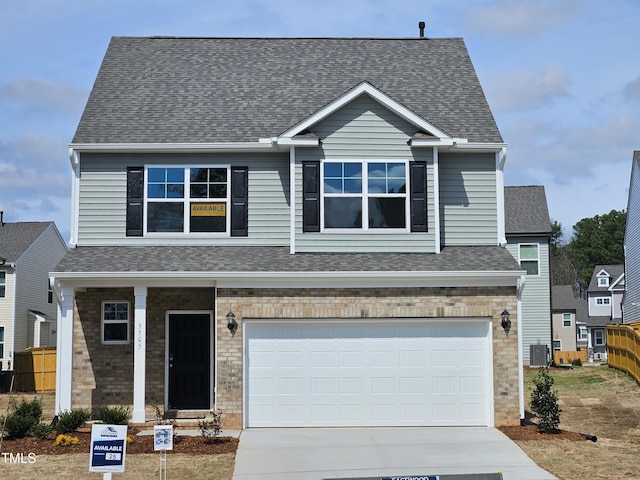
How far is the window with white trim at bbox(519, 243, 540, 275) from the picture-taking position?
36.7 meters

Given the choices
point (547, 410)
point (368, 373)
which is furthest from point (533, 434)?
point (368, 373)

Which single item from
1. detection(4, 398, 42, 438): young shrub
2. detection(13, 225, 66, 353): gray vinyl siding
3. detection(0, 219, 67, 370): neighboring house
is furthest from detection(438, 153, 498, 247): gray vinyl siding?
detection(13, 225, 66, 353): gray vinyl siding

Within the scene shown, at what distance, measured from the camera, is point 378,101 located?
1941 centimetres

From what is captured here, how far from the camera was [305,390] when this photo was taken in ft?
59.4

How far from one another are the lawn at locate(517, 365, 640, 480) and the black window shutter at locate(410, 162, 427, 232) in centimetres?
534

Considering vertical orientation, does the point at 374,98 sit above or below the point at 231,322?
above

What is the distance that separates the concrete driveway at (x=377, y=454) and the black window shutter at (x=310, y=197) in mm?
4462

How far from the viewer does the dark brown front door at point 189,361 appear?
19.4m

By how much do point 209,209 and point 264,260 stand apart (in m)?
2.03

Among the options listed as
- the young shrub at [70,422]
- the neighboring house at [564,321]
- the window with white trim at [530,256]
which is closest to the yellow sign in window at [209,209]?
the young shrub at [70,422]

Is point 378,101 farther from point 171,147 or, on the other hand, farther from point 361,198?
point 171,147

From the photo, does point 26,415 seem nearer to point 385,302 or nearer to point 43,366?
point 385,302

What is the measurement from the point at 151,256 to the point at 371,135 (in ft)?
18.3

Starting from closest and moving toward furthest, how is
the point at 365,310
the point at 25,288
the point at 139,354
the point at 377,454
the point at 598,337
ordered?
the point at 377,454 < the point at 139,354 < the point at 365,310 < the point at 25,288 < the point at 598,337
